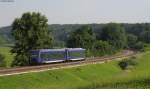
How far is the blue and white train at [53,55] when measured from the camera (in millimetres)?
54891

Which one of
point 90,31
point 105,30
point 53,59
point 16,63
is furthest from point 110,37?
point 53,59

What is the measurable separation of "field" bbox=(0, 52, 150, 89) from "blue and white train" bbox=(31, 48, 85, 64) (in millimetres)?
4126

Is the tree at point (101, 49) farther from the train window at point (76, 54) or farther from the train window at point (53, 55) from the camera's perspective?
the train window at point (53, 55)

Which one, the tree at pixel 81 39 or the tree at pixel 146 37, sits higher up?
the tree at pixel 81 39

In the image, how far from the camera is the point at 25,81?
41719 millimetres

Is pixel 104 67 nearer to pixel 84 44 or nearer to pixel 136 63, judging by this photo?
pixel 136 63

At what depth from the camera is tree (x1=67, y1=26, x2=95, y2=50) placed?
102812mm

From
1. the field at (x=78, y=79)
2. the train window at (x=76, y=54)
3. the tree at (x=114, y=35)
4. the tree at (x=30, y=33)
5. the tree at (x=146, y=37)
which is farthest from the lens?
the tree at (x=146, y=37)

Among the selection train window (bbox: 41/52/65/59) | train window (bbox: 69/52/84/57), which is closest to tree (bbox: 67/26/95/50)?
train window (bbox: 69/52/84/57)

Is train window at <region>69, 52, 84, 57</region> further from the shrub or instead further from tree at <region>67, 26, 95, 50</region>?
tree at <region>67, 26, 95, 50</region>

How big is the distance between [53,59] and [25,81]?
52.5ft

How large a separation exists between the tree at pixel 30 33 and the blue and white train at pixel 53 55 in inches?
345

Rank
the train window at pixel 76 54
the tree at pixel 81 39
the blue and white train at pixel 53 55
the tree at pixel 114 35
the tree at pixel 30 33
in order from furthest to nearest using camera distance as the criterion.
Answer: the tree at pixel 114 35
the tree at pixel 81 39
the tree at pixel 30 33
the train window at pixel 76 54
the blue and white train at pixel 53 55

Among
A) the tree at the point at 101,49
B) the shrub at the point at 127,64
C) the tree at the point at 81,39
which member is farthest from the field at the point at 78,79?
the tree at the point at 101,49
